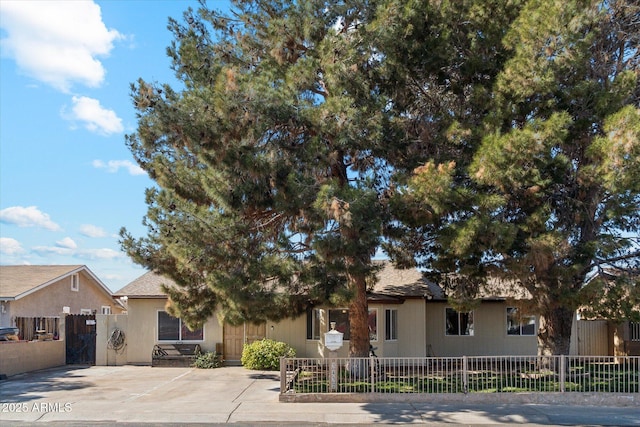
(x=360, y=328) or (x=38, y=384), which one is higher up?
(x=360, y=328)

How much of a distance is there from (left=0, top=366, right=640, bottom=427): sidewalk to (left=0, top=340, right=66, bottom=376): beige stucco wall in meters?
2.31

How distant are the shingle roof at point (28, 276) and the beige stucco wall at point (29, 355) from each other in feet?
13.8

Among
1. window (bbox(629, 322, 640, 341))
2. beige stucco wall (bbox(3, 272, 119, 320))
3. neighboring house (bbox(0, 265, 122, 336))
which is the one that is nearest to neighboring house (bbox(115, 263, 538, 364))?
window (bbox(629, 322, 640, 341))

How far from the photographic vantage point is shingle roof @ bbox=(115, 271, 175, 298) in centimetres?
2197

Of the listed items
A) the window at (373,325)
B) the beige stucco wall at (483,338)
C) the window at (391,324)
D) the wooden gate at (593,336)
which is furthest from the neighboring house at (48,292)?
the wooden gate at (593,336)

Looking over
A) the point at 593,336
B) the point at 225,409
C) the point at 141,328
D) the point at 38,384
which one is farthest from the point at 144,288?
the point at 593,336

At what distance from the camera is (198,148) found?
528 inches

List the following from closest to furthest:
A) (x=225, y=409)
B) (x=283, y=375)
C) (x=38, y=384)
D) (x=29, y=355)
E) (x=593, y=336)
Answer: (x=225, y=409) → (x=283, y=375) → (x=38, y=384) → (x=29, y=355) → (x=593, y=336)

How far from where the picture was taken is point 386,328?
21.6m

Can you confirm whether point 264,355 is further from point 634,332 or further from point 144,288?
point 634,332

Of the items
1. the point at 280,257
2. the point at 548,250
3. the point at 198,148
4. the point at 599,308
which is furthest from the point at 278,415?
the point at 599,308

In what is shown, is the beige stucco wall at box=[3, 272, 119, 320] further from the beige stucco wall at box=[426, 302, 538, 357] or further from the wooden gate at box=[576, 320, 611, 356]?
the wooden gate at box=[576, 320, 611, 356]

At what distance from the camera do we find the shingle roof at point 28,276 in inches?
998

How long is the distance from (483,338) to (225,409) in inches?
520
